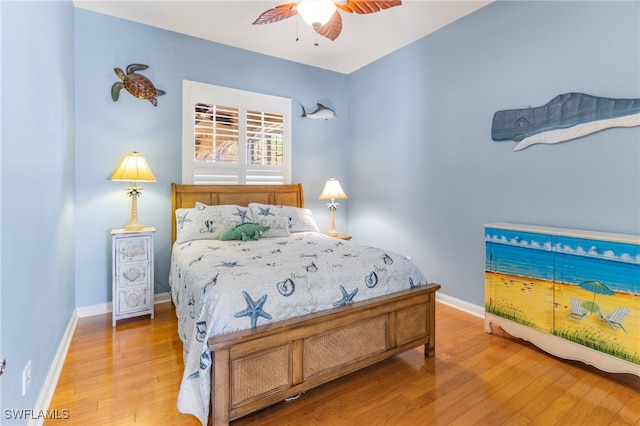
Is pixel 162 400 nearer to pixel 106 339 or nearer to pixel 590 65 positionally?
pixel 106 339

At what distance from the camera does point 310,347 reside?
73.5 inches

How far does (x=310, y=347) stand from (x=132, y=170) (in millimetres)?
2363

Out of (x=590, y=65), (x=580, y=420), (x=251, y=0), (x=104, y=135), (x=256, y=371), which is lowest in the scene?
(x=580, y=420)

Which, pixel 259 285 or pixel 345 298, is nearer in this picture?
pixel 259 285

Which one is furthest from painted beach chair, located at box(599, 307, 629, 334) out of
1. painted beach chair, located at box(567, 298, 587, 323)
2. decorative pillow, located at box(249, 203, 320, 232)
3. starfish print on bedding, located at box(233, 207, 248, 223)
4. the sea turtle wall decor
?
the sea turtle wall decor

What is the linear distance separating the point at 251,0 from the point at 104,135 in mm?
1934

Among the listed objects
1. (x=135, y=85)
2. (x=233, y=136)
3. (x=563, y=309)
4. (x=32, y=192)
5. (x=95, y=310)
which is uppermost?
(x=135, y=85)

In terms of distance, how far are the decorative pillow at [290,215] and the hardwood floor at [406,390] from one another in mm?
1480

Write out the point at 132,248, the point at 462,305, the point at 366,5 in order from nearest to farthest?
the point at 366,5 < the point at 132,248 < the point at 462,305

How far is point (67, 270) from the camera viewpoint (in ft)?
8.98

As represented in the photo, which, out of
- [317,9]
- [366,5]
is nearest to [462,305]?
[366,5]

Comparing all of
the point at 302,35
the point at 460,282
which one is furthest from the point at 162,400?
the point at 302,35

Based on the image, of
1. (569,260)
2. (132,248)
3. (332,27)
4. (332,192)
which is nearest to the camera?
(569,260)

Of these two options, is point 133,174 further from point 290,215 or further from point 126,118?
point 290,215
